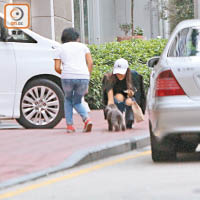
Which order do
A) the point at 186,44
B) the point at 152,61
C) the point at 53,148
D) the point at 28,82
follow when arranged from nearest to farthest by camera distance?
1. the point at 186,44
2. the point at 152,61
3. the point at 53,148
4. the point at 28,82

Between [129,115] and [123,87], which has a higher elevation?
[123,87]

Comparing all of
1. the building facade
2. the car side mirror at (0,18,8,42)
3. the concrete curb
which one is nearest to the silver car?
the concrete curb

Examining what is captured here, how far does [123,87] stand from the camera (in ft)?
46.3

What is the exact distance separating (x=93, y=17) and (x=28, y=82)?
2200 centimetres

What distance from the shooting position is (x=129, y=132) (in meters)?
13.4

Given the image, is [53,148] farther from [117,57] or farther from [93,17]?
[93,17]

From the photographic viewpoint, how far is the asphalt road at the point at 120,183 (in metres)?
7.54

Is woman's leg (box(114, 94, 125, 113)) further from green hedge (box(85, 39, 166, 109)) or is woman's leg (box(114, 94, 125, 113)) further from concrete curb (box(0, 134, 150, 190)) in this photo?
green hedge (box(85, 39, 166, 109))

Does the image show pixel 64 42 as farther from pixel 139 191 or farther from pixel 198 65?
pixel 139 191

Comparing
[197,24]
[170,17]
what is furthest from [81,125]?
[170,17]

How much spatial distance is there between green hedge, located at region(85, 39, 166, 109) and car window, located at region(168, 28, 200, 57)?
1029 centimetres

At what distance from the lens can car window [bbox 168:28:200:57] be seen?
9586mm

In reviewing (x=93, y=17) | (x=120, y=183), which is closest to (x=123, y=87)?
(x=120, y=183)

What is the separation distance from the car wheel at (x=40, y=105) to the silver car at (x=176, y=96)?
5.04 meters
